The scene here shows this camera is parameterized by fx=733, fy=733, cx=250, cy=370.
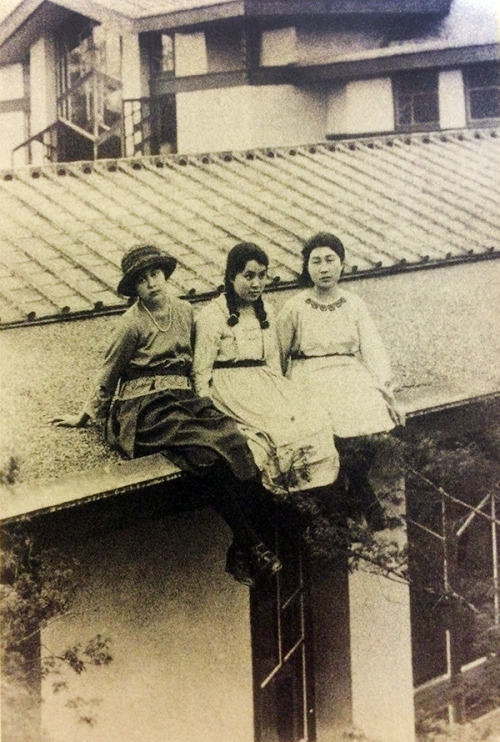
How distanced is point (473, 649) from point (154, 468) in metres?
1.90

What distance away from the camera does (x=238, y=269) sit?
2.71 meters

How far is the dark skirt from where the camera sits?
2453 mm

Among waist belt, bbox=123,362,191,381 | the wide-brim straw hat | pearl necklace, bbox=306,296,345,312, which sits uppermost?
the wide-brim straw hat

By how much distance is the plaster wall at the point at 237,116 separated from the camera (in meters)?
6.19

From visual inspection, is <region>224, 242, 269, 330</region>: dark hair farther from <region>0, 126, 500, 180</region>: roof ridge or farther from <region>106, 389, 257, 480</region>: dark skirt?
<region>0, 126, 500, 180</region>: roof ridge

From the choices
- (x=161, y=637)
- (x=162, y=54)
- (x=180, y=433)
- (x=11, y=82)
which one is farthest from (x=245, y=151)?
(x=162, y=54)

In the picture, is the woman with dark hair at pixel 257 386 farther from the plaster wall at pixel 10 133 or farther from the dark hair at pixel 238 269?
the plaster wall at pixel 10 133

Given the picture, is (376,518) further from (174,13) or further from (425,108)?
(425,108)

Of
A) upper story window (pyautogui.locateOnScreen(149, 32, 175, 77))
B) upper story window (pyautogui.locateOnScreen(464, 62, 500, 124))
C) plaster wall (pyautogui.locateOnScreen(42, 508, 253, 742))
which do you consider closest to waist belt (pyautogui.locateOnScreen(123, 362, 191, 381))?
plaster wall (pyautogui.locateOnScreen(42, 508, 253, 742))

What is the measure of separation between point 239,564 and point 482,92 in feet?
18.9

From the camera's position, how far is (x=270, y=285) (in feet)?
10.1

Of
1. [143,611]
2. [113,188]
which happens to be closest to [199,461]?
[143,611]

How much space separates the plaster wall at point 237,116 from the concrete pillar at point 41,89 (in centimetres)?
220

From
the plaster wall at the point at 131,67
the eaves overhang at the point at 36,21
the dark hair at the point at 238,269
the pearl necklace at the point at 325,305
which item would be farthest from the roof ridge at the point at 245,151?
the pearl necklace at the point at 325,305
